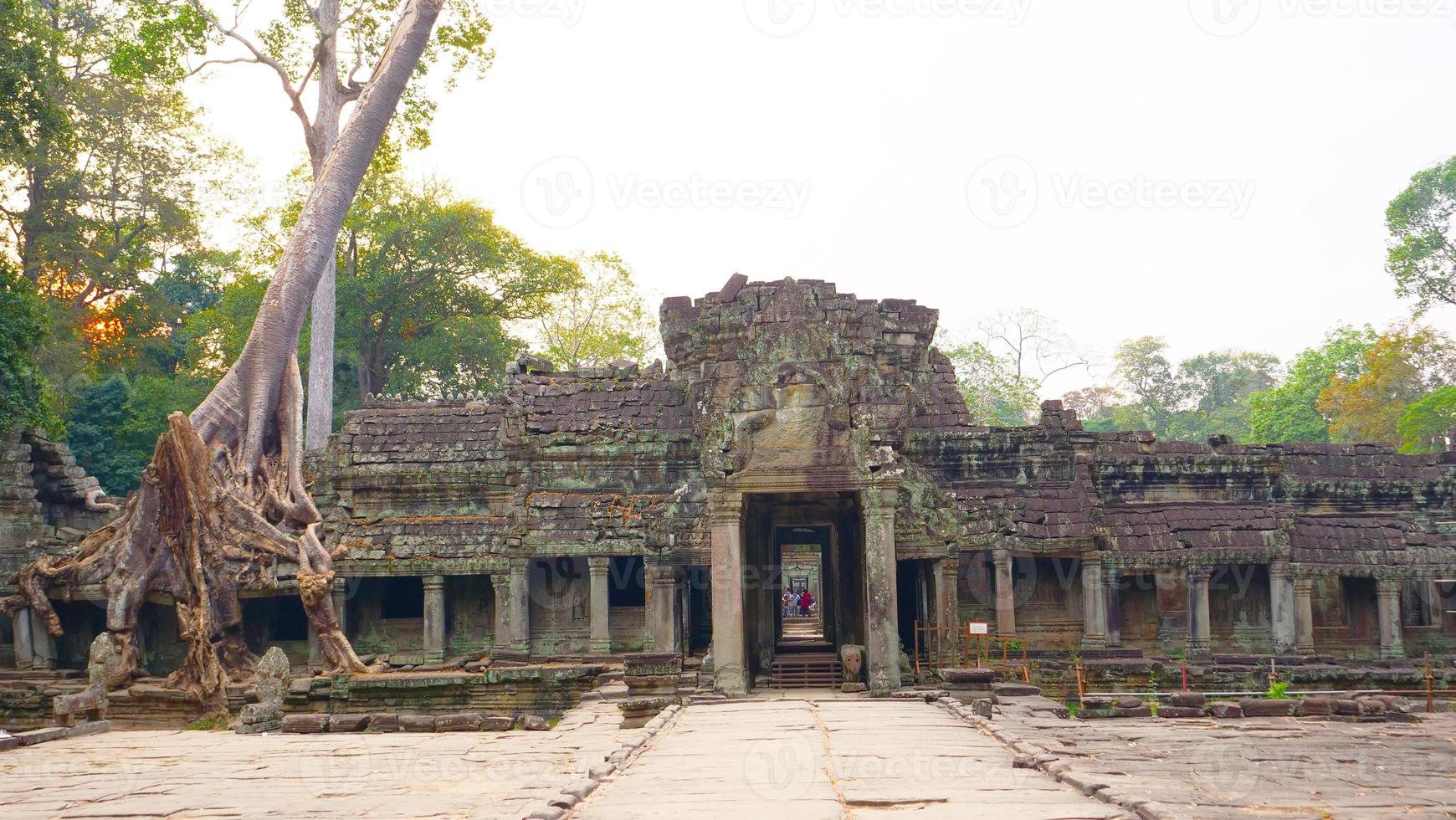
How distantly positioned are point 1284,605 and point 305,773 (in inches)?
634

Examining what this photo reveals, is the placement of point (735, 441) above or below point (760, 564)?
above

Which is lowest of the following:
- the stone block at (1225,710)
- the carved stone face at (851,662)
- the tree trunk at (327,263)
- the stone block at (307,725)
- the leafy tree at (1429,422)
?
the stone block at (307,725)

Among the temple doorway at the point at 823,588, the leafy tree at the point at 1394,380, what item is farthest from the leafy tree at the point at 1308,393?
the temple doorway at the point at 823,588

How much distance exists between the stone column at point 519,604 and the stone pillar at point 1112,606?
30.8 ft

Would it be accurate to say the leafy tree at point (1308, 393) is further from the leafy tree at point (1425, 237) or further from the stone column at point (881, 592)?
the stone column at point (881, 592)

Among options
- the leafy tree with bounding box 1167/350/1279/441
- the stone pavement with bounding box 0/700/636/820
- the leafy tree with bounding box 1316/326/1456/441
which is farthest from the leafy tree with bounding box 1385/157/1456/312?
the stone pavement with bounding box 0/700/636/820

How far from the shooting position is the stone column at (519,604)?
19.6 meters

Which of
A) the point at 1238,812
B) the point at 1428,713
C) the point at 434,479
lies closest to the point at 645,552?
the point at 434,479

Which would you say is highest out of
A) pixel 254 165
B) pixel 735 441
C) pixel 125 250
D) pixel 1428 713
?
pixel 254 165

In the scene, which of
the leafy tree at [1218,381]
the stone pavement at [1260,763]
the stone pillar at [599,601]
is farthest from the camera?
the leafy tree at [1218,381]

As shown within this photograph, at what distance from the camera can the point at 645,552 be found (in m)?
18.2

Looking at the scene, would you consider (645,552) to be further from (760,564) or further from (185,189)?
(185,189)

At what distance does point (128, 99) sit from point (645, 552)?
2547 centimetres

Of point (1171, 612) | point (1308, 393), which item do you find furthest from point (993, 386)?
point (1171, 612)
